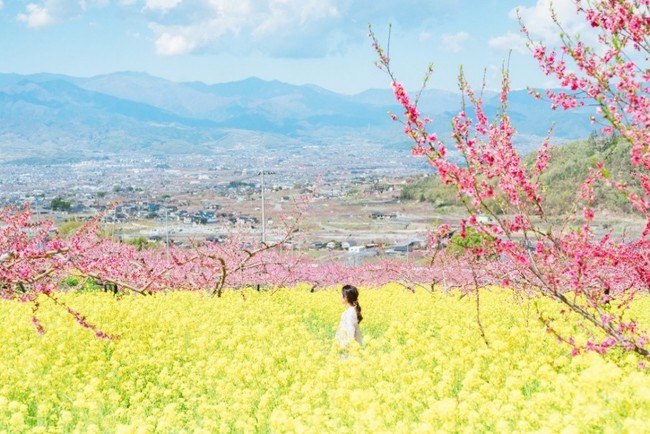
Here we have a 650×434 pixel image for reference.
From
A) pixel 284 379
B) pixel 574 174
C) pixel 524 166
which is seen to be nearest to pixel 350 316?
pixel 284 379

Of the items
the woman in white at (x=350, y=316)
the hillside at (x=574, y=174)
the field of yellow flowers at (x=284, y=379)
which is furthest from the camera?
the hillside at (x=574, y=174)

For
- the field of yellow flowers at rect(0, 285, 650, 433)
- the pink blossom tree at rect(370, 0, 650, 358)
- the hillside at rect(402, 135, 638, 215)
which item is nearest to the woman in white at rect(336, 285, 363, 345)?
the field of yellow flowers at rect(0, 285, 650, 433)

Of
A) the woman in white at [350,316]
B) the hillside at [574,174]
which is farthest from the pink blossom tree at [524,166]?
the hillside at [574,174]

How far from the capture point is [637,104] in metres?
6.80

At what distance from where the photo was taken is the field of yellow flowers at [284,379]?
19.5ft

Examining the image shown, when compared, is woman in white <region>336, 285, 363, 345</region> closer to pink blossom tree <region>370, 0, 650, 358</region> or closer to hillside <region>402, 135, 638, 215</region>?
pink blossom tree <region>370, 0, 650, 358</region>

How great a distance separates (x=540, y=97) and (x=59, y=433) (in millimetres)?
5815

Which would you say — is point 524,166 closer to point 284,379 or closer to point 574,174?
point 284,379

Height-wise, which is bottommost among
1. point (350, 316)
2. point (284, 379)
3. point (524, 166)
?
point (284, 379)

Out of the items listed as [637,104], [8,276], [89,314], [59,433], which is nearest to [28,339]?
[89,314]

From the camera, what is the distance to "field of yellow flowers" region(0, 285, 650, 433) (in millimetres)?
5953

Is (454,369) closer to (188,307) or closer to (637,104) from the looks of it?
(637,104)

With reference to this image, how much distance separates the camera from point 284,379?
8773mm

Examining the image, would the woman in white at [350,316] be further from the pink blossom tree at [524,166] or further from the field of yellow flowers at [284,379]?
the pink blossom tree at [524,166]
